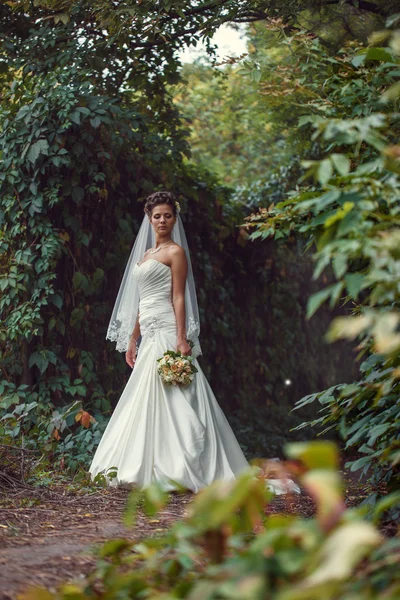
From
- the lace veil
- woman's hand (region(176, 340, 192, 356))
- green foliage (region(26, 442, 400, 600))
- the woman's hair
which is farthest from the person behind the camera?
the lace veil

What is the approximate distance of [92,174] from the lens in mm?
5844

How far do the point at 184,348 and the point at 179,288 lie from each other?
0.42 metres

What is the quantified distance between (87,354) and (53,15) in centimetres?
267

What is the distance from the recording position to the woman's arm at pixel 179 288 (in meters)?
5.08

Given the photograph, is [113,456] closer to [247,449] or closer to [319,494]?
[247,449]

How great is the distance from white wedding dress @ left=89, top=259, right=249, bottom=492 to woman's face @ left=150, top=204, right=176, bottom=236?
24 centimetres

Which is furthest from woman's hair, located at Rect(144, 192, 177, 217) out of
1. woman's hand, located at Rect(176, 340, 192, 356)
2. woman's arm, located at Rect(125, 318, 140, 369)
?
woman's hand, located at Rect(176, 340, 192, 356)

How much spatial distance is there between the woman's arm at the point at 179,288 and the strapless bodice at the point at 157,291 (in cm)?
5

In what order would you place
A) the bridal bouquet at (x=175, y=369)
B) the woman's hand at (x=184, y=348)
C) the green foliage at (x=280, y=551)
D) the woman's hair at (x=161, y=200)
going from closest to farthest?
1. the green foliage at (x=280, y=551)
2. the bridal bouquet at (x=175, y=369)
3. the woman's hand at (x=184, y=348)
4. the woman's hair at (x=161, y=200)

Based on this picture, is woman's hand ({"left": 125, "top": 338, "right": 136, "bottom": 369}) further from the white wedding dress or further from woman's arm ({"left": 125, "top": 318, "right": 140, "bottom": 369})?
the white wedding dress

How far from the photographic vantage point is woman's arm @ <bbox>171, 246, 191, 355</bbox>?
508 centimetres

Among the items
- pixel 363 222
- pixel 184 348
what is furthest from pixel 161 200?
pixel 363 222

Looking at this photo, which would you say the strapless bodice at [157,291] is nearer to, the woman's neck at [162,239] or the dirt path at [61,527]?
the woman's neck at [162,239]

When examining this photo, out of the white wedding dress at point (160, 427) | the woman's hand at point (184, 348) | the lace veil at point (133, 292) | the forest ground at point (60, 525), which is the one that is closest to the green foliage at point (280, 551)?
the forest ground at point (60, 525)
